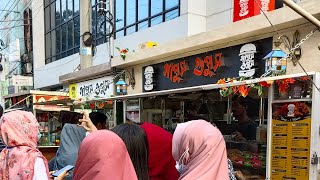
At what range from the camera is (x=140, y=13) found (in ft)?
35.4

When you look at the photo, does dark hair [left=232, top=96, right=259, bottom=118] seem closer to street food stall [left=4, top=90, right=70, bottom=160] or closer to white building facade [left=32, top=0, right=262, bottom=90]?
white building facade [left=32, top=0, right=262, bottom=90]

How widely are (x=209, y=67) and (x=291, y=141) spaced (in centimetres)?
217

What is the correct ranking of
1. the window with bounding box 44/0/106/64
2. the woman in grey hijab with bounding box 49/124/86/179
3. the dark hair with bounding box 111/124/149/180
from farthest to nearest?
the window with bounding box 44/0/106/64 → the woman in grey hijab with bounding box 49/124/86/179 → the dark hair with bounding box 111/124/149/180

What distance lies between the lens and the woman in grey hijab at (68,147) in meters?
3.21

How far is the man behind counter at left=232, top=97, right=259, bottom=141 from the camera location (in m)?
5.04

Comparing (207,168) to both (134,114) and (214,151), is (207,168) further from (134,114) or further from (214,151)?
(134,114)

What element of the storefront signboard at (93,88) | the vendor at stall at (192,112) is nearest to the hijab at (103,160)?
the vendor at stall at (192,112)

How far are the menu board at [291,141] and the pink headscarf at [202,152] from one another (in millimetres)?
2199

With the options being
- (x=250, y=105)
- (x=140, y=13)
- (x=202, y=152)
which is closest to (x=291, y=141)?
(x=250, y=105)

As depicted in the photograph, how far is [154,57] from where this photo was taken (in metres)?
6.74

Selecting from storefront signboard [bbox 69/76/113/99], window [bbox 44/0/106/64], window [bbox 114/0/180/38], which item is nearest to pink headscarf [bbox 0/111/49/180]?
storefront signboard [bbox 69/76/113/99]

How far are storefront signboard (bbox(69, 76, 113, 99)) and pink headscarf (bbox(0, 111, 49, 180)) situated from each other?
572 cm

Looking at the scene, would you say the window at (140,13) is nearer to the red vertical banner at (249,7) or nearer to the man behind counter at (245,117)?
the red vertical banner at (249,7)

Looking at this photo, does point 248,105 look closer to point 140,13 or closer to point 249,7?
point 249,7
